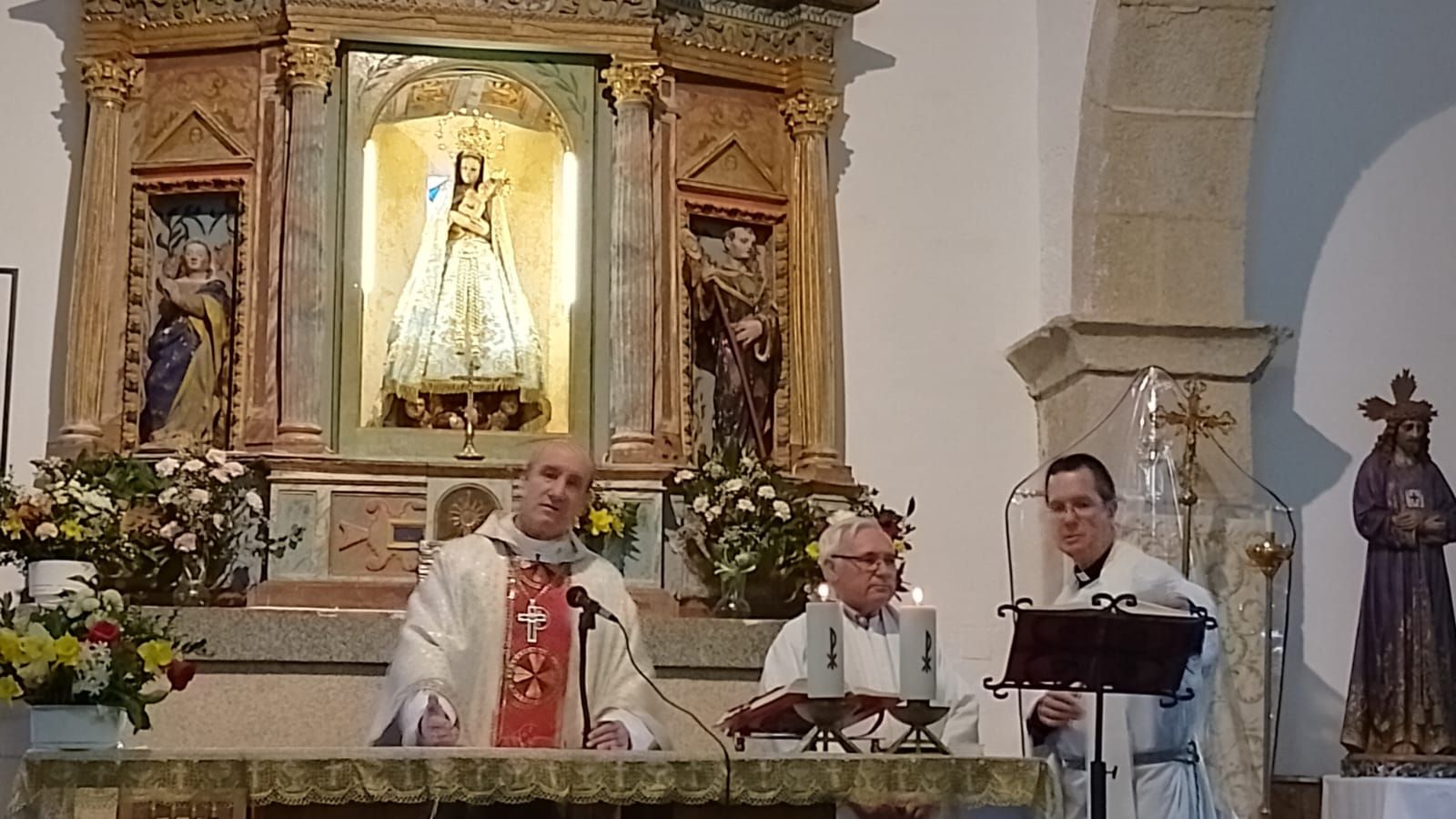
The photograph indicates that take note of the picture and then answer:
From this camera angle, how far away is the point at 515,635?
20.6 feet

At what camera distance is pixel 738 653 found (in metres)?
7.90

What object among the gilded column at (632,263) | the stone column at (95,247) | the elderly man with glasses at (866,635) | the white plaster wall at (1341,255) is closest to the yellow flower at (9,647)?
the elderly man with glasses at (866,635)

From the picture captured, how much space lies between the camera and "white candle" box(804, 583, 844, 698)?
4.93 m

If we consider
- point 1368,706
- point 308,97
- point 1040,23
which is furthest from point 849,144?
point 1368,706

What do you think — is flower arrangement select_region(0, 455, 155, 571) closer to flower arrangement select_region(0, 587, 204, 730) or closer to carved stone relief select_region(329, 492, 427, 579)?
carved stone relief select_region(329, 492, 427, 579)

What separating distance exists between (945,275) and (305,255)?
2.77m

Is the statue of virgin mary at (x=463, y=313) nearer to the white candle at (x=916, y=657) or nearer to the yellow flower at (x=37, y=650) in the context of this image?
the yellow flower at (x=37, y=650)

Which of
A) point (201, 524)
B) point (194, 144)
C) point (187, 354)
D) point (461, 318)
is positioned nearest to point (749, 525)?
point (461, 318)

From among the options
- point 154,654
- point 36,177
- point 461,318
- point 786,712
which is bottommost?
point 786,712

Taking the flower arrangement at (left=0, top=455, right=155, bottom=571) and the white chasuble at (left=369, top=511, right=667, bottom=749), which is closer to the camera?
the white chasuble at (left=369, top=511, right=667, bottom=749)

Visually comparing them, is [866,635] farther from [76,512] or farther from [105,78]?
[105,78]

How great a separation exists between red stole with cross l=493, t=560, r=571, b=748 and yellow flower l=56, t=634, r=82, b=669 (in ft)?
4.57

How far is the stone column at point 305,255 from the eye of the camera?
8.29 m

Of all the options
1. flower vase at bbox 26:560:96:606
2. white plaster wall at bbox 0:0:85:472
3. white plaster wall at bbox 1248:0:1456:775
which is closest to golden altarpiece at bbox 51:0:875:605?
white plaster wall at bbox 0:0:85:472
